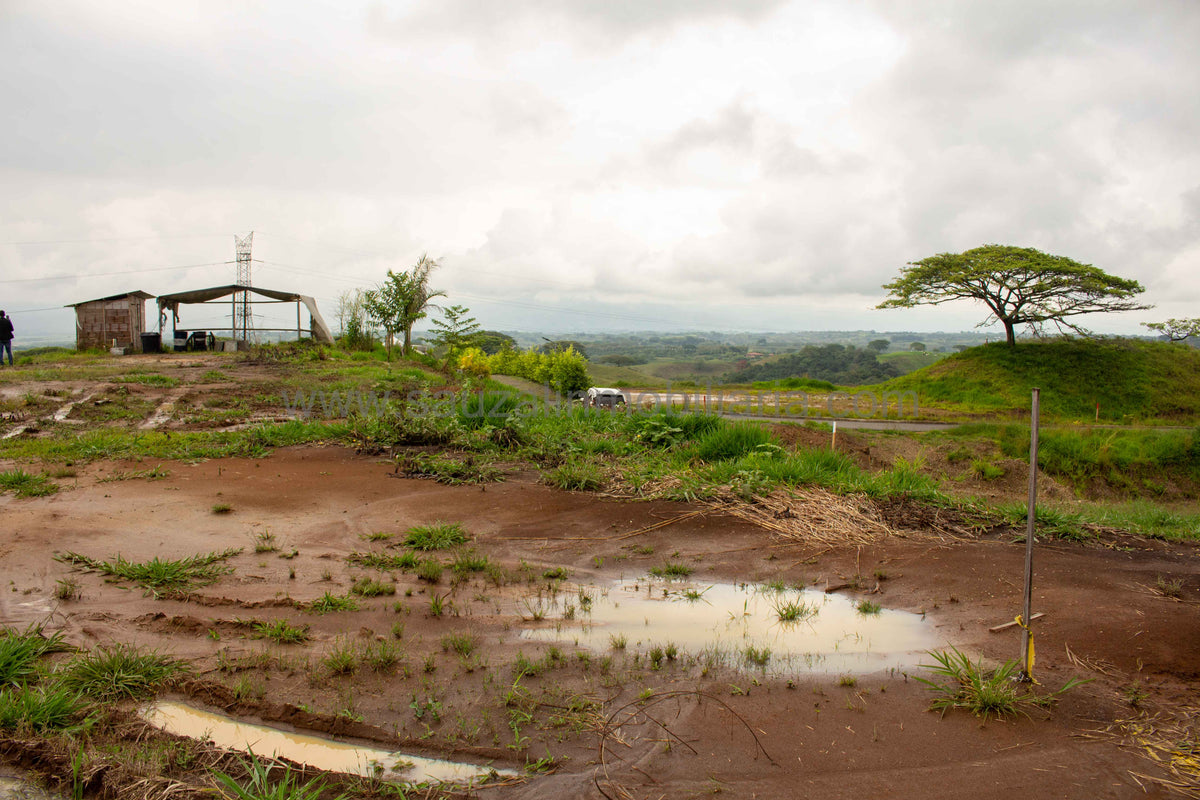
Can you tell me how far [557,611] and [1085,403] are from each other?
26140 mm

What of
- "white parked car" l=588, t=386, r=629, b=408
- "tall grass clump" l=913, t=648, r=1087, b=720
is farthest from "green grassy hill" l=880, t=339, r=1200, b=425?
"tall grass clump" l=913, t=648, r=1087, b=720

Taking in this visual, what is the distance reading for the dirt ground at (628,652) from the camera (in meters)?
2.79

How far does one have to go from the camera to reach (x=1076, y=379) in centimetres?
2498

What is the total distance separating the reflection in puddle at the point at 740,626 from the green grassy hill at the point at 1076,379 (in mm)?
22092

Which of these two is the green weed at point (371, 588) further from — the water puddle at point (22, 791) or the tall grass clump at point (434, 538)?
the water puddle at point (22, 791)

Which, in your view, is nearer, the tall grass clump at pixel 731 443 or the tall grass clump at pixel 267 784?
the tall grass clump at pixel 267 784

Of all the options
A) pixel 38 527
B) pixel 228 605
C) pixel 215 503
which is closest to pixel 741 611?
pixel 228 605

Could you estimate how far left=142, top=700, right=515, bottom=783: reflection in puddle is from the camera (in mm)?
2750

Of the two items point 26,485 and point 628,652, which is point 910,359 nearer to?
point 628,652

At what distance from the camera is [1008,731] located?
9.82 feet

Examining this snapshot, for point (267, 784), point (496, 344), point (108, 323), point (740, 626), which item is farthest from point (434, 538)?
point (108, 323)

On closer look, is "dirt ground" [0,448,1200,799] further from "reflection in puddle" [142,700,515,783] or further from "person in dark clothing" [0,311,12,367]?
"person in dark clothing" [0,311,12,367]

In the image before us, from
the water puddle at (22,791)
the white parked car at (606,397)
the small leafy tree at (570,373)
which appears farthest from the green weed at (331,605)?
the small leafy tree at (570,373)

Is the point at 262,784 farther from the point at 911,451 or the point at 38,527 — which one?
the point at 911,451
